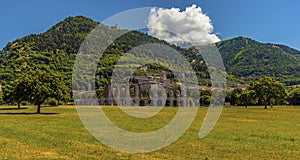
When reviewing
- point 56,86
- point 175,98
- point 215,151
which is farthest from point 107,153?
point 175,98

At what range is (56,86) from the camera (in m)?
66.3

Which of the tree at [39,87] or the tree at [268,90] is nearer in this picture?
the tree at [39,87]

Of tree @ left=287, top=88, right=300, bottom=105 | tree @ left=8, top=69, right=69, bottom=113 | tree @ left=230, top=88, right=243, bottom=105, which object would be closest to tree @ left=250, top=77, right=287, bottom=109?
tree @ left=230, top=88, right=243, bottom=105

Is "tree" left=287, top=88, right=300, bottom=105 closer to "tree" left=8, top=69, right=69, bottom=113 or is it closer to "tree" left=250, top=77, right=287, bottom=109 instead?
"tree" left=250, top=77, right=287, bottom=109

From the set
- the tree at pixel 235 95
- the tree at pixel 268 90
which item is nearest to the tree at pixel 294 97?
the tree at pixel 235 95

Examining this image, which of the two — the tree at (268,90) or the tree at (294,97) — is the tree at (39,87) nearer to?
the tree at (268,90)

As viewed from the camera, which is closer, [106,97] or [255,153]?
[255,153]

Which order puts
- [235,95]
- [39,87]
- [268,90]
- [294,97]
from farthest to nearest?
[294,97] < [235,95] < [268,90] < [39,87]

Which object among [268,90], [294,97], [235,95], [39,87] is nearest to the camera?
[39,87]

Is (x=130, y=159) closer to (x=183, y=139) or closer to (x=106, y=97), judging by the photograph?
(x=183, y=139)

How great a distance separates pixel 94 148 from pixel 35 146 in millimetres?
4559

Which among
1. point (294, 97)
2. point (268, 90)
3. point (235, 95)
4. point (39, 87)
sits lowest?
point (39, 87)

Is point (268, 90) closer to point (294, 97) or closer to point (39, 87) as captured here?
point (294, 97)

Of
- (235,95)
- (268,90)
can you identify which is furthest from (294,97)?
(268,90)
